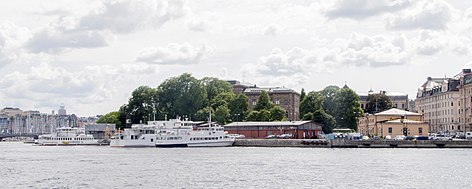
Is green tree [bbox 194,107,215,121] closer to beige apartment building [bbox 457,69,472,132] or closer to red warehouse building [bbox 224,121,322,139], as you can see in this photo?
red warehouse building [bbox 224,121,322,139]

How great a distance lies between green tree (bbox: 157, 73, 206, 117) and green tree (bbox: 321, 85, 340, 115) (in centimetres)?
3034

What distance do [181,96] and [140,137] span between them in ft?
121

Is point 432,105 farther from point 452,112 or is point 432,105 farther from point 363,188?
point 363,188

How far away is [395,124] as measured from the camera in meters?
147

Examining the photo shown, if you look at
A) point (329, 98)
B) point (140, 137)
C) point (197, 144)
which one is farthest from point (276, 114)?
point (140, 137)

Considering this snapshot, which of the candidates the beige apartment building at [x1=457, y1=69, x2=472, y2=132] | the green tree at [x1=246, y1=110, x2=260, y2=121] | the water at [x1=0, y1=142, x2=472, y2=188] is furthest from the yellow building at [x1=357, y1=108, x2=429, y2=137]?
the water at [x1=0, y1=142, x2=472, y2=188]

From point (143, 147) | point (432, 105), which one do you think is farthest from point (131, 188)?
point (432, 105)

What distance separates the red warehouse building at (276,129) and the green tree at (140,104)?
115 feet

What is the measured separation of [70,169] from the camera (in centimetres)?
7744

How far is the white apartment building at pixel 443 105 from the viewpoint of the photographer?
552ft

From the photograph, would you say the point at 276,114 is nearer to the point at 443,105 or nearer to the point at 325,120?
the point at 325,120

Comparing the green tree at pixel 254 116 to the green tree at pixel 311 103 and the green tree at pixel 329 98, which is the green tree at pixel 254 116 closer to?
the green tree at pixel 311 103

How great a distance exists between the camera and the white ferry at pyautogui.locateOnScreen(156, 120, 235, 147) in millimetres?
145000

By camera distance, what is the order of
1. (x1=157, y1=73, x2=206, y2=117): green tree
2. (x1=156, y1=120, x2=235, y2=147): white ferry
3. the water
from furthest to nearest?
1. (x1=157, y1=73, x2=206, y2=117): green tree
2. (x1=156, y1=120, x2=235, y2=147): white ferry
3. the water
